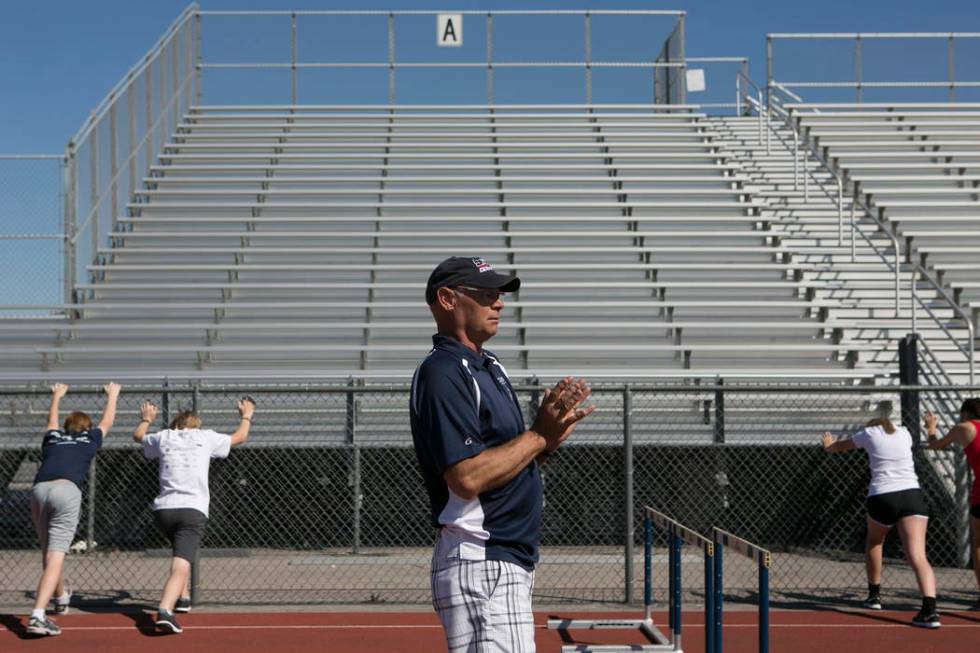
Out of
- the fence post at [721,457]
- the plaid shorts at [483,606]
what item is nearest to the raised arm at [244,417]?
the fence post at [721,457]

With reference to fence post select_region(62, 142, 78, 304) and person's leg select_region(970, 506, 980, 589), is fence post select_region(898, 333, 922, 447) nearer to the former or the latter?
person's leg select_region(970, 506, 980, 589)

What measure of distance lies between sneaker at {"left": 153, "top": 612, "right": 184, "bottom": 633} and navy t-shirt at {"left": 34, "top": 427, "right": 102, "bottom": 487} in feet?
3.79

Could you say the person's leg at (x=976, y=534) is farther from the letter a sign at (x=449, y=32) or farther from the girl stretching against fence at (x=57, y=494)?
the letter a sign at (x=449, y=32)

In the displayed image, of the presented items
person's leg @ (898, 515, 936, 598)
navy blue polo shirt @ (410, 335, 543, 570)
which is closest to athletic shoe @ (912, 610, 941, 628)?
person's leg @ (898, 515, 936, 598)

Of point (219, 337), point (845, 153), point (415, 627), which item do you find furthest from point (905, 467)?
point (845, 153)

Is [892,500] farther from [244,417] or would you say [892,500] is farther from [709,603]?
[244,417]

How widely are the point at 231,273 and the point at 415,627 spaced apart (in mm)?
8466

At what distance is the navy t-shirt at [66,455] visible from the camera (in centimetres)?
830

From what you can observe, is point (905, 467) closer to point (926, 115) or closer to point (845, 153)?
point (845, 153)

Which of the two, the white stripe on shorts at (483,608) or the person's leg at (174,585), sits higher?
the white stripe on shorts at (483,608)

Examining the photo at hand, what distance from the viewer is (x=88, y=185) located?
15.8m

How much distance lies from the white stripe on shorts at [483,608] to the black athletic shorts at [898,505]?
5.79 meters

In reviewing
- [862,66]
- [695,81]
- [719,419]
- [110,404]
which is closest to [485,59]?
[695,81]

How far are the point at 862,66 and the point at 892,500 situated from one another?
14.5 m
